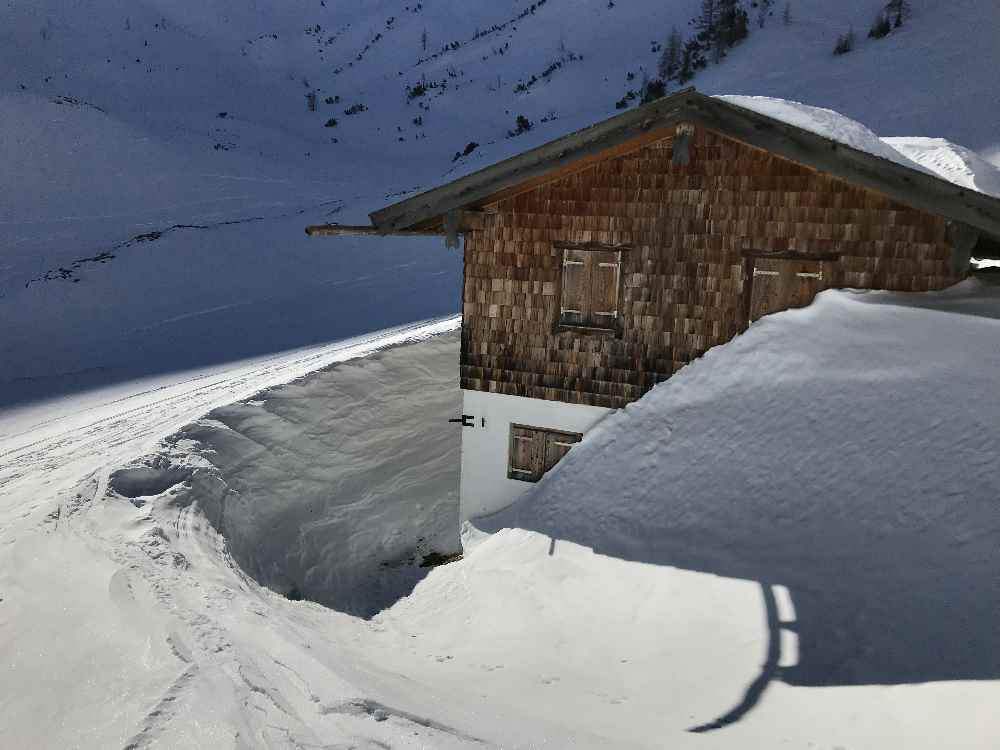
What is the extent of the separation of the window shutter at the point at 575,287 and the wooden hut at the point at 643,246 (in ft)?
0.06

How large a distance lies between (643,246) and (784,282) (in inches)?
71.5

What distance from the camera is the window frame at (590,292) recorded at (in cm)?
995

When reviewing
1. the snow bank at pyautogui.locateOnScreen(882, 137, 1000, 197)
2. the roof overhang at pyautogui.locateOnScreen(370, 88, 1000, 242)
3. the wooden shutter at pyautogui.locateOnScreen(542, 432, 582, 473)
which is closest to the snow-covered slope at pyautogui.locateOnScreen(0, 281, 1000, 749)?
the wooden shutter at pyautogui.locateOnScreen(542, 432, 582, 473)

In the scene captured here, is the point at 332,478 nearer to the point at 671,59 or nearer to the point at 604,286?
the point at 604,286

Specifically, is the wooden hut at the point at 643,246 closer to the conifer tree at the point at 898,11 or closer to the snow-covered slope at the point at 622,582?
the snow-covered slope at the point at 622,582

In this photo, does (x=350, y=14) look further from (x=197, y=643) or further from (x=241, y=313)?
(x=197, y=643)

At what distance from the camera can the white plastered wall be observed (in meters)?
10.5

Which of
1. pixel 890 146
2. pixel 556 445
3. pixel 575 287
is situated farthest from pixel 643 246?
pixel 890 146

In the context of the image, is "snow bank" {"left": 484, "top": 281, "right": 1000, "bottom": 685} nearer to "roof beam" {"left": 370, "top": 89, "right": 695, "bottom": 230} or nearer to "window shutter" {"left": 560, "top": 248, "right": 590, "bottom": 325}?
"window shutter" {"left": 560, "top": 248, "right": 590, "bottom": 325}

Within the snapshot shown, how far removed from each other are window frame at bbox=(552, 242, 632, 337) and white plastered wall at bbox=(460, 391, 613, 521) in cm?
108

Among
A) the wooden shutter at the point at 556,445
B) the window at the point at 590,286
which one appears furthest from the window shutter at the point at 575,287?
the wooden shutter at the point at 556,445

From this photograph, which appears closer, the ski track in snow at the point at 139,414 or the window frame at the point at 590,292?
the window frame at the point at 590,292

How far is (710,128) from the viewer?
9.14 meters

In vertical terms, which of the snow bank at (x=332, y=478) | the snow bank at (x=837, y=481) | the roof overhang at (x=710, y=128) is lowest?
the snow bank at (x=332, y=478)
